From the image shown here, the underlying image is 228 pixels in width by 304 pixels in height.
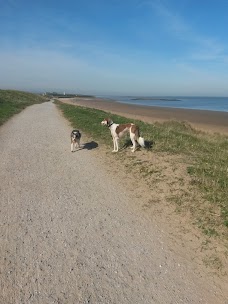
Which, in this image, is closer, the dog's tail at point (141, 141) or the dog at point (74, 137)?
the dog's tail at point (141, 141)

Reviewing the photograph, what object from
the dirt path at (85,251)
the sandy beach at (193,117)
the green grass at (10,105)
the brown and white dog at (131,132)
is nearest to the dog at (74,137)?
the brown and white dog at (131,132)

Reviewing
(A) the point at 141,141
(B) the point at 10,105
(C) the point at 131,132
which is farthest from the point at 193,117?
(A) the point at 141,141

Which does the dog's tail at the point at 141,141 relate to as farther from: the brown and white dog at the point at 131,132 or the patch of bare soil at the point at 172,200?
the patch of bare soil at the point at 172,200

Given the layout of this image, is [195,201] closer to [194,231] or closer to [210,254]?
[194,231]

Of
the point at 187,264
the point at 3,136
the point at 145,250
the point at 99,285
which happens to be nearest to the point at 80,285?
the point at 99,285

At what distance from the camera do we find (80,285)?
4113mm

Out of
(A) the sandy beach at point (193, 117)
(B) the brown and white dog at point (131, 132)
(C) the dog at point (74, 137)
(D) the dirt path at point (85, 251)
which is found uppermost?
(B) the brown and white dog at point (131, 132)

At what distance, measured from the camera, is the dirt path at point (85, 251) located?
13.2ft

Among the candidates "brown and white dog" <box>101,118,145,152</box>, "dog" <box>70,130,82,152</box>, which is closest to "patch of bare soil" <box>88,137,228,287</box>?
"brown and white dog" <box>101,118,145,152</box>

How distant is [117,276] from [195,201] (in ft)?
10.4

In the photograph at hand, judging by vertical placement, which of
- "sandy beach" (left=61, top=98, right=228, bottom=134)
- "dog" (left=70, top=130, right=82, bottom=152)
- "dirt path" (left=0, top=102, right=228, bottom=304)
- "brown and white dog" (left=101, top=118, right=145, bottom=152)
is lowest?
"sandy beach" (left=61, top=98, right=228, bottom=134)

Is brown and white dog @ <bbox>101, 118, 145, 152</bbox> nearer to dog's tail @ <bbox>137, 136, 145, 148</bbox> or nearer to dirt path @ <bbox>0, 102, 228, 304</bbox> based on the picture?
dog's tail @ <bbox>137, 136, 145, 148</bbox>

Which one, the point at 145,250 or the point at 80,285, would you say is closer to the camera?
the point at 80,285

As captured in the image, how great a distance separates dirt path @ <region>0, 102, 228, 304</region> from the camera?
4.02 meters
